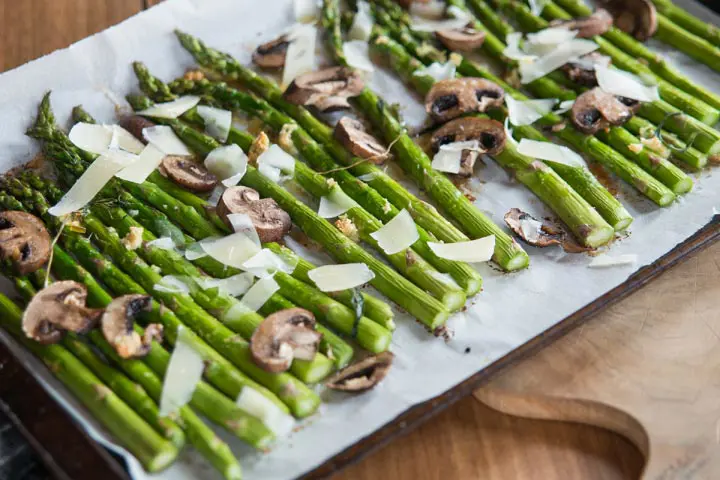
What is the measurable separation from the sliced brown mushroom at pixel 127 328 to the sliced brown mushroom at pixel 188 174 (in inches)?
37.6

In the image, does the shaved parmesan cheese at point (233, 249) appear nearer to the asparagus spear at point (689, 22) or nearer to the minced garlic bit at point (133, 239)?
the minced garlic bit at point (133, 239)

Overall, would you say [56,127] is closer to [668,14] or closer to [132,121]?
[132,121]

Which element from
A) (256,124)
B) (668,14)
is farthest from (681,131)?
(256,124)

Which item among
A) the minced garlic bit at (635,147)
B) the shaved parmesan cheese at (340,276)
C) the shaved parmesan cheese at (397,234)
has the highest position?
the minced garlic bit at (635,147)

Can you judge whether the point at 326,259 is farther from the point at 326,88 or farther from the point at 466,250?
the point at 326,88

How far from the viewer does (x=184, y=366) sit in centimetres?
404

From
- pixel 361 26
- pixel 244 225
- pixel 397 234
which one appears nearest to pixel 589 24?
pixel 361 26

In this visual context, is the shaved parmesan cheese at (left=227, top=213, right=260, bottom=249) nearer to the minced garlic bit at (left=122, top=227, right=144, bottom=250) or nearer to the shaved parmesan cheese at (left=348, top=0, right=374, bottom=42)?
the minced garlic bit at (left=122, top=227, right=144, bottom=250)

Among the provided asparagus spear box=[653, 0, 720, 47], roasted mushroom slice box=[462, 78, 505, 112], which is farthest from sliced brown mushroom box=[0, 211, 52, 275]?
asparagus spear box=[653, 0, 720, 47]

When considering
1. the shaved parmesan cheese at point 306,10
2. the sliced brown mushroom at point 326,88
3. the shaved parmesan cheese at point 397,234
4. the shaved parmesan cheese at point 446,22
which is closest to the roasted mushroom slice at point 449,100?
the sliced brown mushroom at point 326,88

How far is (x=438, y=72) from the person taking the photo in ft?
19.1

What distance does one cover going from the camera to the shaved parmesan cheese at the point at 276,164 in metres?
5.13

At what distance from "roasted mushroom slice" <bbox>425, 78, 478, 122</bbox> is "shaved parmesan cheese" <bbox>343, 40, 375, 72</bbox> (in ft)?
1.86

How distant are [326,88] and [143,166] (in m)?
1.29
